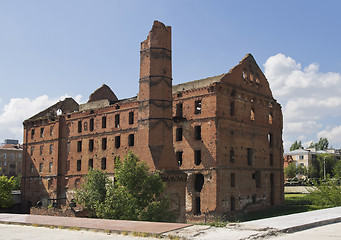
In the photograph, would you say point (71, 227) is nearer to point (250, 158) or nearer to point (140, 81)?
point (140, 81)

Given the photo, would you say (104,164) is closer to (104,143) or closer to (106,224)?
(104,143)

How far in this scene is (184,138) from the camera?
31.0 metres

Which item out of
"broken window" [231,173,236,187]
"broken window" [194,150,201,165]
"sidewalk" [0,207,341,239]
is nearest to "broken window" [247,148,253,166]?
"broken window" [231,173,236,187]

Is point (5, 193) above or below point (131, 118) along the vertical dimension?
below

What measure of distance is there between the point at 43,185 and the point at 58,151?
15.4 ft

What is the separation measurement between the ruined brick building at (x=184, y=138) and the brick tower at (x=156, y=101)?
7 centimetres

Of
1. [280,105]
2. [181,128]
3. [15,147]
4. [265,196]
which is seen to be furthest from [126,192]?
[15,147]

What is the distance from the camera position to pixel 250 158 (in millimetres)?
32938

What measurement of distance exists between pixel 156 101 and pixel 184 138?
5.89 metres

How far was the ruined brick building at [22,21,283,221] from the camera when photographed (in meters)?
26.4

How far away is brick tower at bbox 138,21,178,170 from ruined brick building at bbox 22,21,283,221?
7 cm

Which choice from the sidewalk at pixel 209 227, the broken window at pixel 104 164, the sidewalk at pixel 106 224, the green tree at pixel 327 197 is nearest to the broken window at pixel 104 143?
the broken window at pixel 104 164

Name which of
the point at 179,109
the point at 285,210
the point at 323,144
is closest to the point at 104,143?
the point at 179,109

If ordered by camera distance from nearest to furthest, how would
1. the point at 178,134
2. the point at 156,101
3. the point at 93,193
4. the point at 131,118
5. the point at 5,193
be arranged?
the point at 93,193 < the point at 156,101 < the point at 178,134 < the point at 131,118 < the point at 5,193
